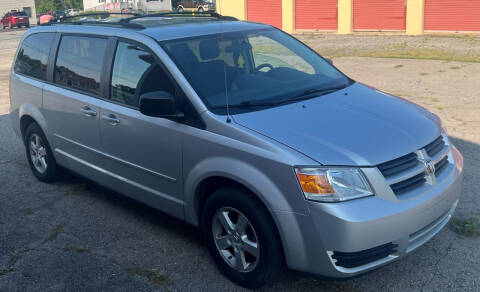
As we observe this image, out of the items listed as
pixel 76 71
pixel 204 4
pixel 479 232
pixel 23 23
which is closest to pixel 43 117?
pixel 76 71

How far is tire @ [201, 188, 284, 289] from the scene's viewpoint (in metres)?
3.46

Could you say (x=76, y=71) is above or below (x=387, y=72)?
above

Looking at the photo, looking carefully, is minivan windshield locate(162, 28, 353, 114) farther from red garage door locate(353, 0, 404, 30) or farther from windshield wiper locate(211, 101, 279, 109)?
red garage door locate(353, 0, 404, 30)

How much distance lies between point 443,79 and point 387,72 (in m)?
1.60

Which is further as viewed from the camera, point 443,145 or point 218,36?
point 218,36

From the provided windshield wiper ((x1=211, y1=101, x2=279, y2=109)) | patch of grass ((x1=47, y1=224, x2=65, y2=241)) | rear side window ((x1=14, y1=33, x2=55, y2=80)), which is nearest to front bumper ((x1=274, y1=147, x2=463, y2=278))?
windshield wiper ((x1=211, y1=101, x2=279, y2=109))

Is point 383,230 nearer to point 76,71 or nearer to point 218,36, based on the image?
point 218,36

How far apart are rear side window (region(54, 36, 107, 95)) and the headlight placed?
2378mm

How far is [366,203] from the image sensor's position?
322cm

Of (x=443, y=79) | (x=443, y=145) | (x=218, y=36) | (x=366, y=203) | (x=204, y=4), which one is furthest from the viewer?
(x=204, y=4)

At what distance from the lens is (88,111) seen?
4.89m

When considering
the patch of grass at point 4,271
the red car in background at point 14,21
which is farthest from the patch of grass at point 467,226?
the red car in background at point 14,21

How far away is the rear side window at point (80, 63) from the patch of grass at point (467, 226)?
10.6ft

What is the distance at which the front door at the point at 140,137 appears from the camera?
163 inches
